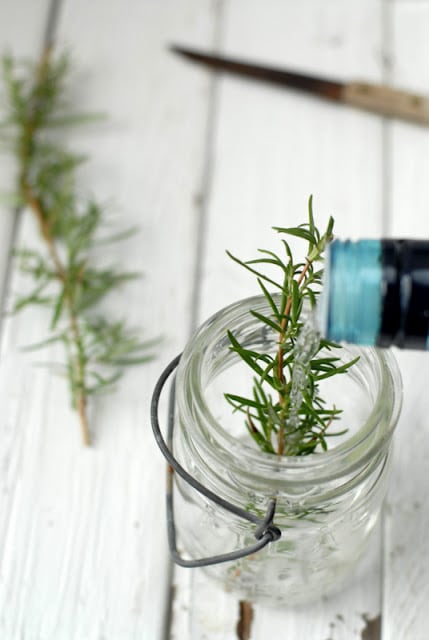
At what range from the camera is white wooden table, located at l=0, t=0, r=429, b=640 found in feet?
2.40

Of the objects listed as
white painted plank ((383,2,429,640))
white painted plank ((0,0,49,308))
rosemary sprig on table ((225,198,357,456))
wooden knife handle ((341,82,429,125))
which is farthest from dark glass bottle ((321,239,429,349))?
white painted plank ((0,0,49,308))

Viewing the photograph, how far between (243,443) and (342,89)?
1.68 ft

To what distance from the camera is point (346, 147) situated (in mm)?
958

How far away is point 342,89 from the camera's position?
97 centimetres

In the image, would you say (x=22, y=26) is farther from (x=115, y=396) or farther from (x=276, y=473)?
(x=276, y=473)

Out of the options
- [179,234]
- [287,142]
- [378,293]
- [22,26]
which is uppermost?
[22,26]

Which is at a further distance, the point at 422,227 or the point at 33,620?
the point at 422,227

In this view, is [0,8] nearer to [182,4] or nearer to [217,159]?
[182,4]

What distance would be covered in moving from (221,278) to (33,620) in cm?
36

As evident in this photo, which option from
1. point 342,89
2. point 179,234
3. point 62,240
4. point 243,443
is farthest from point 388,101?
point 243,443

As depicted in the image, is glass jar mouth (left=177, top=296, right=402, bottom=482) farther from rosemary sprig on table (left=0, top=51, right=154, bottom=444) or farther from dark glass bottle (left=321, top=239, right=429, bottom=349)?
rosemary sprig on table (left=0, top=51, right=154, bottom=444)

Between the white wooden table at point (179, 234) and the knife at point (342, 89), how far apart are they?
0.04ft

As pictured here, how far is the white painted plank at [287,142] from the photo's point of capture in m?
0.91

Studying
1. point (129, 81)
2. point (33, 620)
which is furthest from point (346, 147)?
point (33, 620)
